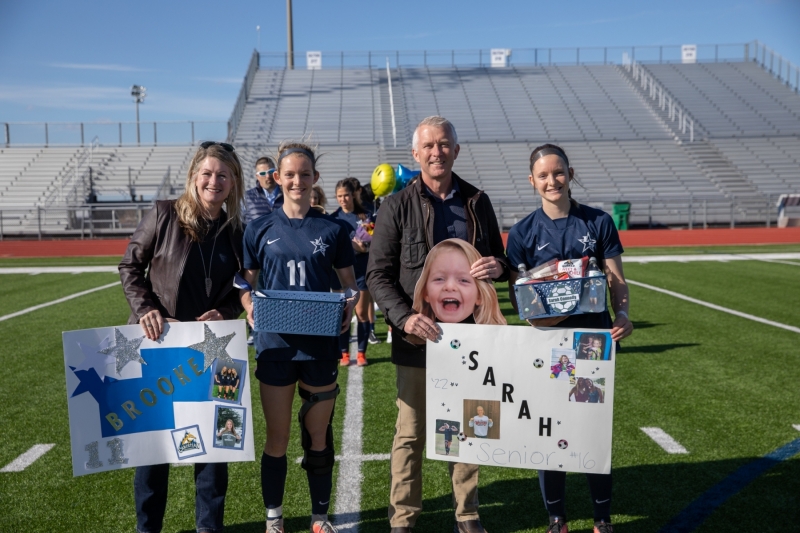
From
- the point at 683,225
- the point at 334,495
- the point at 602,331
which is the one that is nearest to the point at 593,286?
the point at 602,331

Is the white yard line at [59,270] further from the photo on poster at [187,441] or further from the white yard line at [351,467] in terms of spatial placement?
the photo on poster at [187,441]

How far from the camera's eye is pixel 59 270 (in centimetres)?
1511

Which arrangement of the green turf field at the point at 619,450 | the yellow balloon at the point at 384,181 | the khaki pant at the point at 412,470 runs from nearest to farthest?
the khaki pant at the point at 412,470
the green turf field at the point at 619,450
the yellow balloon at the point at 384,181

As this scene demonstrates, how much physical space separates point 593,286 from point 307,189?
4.39 ft

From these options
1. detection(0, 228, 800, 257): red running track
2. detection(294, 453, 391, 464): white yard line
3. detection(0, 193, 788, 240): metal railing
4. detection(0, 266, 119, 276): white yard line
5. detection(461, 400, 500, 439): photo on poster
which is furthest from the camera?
detection(0, 193, 788, 240): metal railing

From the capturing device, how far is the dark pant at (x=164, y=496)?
120 inches

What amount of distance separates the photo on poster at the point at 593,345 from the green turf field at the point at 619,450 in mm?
680

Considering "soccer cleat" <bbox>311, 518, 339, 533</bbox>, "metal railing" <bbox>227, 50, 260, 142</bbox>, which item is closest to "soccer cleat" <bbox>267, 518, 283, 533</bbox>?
"soccer cleat" <bbox>311, 518, 339, 533</bbox>

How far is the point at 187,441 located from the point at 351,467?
1300mm

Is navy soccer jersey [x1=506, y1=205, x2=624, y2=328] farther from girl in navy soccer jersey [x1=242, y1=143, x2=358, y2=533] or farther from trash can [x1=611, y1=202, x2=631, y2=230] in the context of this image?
trash can [x1=611, y1=202, x2=631, y2=230]

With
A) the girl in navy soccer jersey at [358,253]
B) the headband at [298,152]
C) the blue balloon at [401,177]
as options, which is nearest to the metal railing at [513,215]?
the blue balloon at [401,177]

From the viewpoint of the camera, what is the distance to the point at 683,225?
25.2m

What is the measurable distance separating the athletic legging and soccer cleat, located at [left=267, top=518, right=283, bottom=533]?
1.22 metres

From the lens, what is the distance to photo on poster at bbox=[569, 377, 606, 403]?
115 inches
